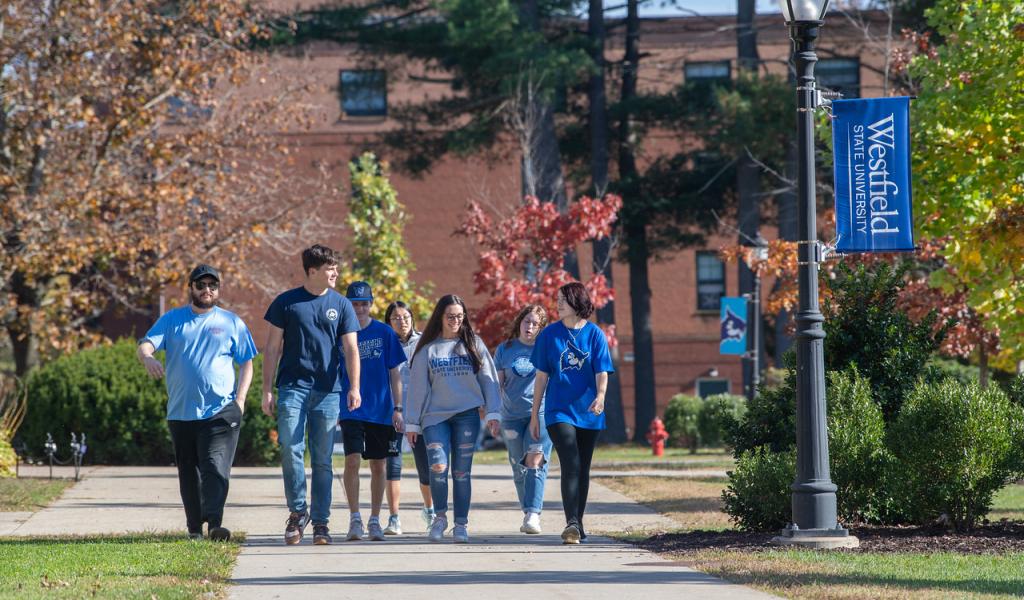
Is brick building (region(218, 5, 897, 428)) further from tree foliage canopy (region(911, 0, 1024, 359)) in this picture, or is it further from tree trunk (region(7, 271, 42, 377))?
tree foliage canopy (region(911, 0, 1024, 359))

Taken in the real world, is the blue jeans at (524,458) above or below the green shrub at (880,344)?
below

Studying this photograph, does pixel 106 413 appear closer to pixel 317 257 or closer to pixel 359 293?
pixel 359 293

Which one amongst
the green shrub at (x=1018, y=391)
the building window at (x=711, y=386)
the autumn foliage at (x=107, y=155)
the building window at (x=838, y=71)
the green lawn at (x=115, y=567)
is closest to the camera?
the green lawn at (x=115, y=567)

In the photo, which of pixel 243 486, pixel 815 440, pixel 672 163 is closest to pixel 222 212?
pixel 243 486

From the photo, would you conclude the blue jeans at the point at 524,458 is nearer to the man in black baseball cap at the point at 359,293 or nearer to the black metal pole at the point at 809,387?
A: the man in black baseball cap at the point at 359,293

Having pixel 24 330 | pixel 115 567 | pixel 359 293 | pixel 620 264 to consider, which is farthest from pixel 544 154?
pixel 115 567

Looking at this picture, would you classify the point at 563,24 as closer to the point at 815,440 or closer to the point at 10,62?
the point at 10,62

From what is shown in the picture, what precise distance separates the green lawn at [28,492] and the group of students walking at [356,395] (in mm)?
3894

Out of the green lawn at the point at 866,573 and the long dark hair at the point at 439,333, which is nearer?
the green lawn at the point at 866,573

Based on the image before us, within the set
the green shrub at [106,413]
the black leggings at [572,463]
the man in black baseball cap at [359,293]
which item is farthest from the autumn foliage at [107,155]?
the black leggings at [572,463]

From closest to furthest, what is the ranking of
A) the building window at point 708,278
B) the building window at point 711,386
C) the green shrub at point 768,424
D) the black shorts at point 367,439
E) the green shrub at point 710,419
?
1. the black shorts at point 367,439
2. the green shrub at point 768,424
3. the green shrub at point 710,419
4. the building window at point 711,386
5. the building window at point 708,278

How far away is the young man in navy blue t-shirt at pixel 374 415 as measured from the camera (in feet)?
36.0

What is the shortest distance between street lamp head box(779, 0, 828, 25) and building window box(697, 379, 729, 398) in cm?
3770

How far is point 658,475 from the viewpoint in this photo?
2050cm
